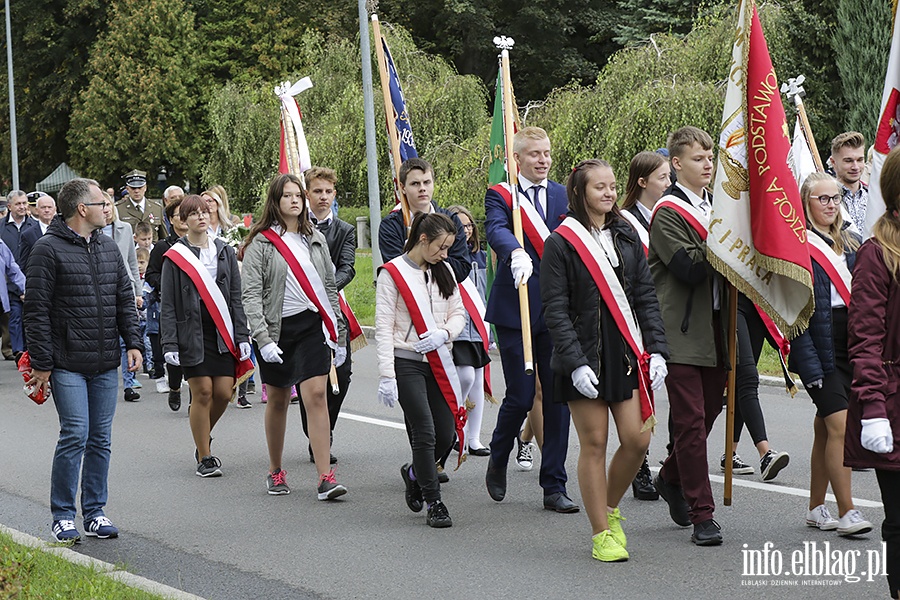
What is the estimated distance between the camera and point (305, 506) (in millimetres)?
8070

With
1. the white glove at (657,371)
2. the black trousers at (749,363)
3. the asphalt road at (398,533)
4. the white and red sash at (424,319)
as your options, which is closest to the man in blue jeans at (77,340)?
the asphalt road at (398,533)

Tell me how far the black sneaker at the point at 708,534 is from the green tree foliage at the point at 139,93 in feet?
138

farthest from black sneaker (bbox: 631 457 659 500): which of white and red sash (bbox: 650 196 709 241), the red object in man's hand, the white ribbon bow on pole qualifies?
the white ribbon bow on pole

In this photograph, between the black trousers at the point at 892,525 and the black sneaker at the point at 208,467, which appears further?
the black sneaker at the point at 208,467

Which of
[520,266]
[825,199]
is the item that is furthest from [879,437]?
[520,266]

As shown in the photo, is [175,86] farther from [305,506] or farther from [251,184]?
[305,506]

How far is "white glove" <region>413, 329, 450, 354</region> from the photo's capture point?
7418 mm

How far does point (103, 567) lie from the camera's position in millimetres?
6352

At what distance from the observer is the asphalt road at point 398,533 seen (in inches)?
241

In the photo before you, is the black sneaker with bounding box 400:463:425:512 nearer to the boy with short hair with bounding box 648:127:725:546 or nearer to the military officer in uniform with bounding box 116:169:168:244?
the boy with short hair with bounding box 648:127:725:546

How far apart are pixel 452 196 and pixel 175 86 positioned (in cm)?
2605

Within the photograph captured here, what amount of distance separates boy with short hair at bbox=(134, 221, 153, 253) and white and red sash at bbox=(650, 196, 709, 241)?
9447mm

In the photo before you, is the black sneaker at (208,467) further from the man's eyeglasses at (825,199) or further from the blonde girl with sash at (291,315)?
the man's eyeglasses at (825,199)

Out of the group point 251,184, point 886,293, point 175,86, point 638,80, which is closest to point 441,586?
point 886,293
